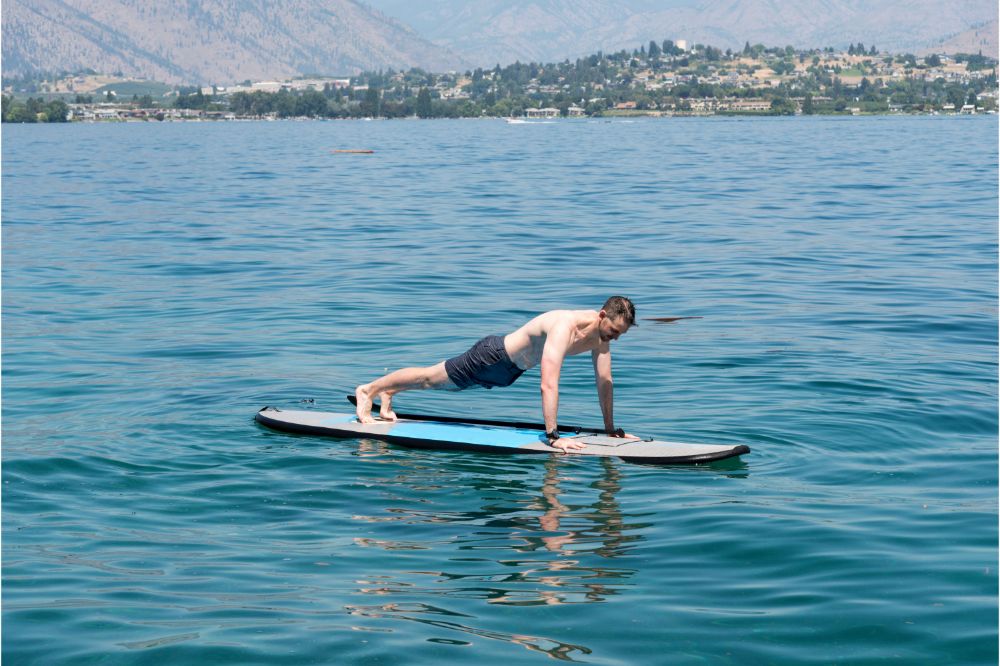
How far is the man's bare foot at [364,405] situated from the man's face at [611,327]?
3.09 meters

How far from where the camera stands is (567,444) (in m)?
12.1

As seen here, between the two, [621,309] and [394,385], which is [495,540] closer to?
[621,309]

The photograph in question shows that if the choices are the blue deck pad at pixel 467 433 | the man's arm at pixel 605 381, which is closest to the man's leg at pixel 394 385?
the blue deck pad at pixel 467 433

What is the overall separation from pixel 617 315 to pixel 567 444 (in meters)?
1.47

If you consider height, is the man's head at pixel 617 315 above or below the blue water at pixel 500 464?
above

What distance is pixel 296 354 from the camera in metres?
18.0

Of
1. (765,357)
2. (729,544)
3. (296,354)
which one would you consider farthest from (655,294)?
(729,544)

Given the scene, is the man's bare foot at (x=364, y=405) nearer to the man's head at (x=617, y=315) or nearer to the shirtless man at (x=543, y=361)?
the shirtless man at (x=543, y=361)

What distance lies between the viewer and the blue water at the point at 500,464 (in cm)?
796

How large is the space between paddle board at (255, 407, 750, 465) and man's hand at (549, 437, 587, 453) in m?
0.05

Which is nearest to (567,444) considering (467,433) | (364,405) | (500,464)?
(500,464)

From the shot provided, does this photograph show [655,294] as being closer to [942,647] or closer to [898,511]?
[898,511]

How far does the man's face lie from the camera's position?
1155 centimetres

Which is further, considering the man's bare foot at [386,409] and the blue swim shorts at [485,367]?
the man's bare foot at [386,409]
